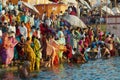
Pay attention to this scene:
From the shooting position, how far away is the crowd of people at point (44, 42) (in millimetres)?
23172

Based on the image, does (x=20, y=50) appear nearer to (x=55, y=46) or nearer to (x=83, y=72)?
(x=83, y=72)

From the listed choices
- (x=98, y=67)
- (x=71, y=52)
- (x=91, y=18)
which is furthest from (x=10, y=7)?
(x=91, y=18)

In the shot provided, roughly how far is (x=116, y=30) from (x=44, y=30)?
44.4 ft

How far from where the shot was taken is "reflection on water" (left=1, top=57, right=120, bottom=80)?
70.5 ft

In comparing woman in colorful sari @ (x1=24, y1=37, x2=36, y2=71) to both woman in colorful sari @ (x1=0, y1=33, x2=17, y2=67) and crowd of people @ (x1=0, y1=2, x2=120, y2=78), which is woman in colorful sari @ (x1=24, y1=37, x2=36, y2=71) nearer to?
crowd of people @ (x1=0, y1=2, x2=120, y2=78)

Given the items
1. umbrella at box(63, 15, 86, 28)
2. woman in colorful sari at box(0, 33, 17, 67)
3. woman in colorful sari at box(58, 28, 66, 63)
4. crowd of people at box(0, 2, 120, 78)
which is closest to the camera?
woman in colorful sari at box(0, 33, 17, 67)

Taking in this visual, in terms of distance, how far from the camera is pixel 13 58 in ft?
77.7

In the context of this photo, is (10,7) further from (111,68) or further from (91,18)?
(91,18)

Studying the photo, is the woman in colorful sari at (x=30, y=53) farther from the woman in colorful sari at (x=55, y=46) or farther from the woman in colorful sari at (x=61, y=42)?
the woman in colorful sari at (x=61, y=42)

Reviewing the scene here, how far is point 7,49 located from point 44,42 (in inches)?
127

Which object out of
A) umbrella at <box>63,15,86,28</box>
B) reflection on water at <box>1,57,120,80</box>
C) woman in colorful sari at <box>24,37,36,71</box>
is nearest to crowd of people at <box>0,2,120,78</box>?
woman in colorful sari at <box>24,37,36,71</box>

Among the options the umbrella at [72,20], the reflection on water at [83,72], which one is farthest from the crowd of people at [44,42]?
the reflection on water at [83,72]

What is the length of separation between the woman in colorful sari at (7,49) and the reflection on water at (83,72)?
4.65 feet

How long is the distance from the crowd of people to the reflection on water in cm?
69
